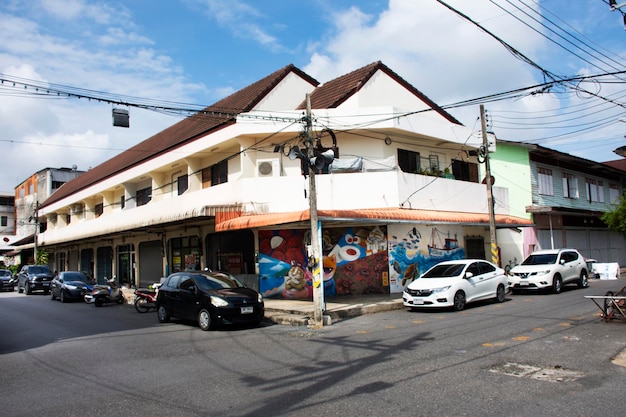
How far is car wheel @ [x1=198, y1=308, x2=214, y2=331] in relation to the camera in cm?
1271

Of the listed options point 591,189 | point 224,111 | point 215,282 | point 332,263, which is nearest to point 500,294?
point 332,263

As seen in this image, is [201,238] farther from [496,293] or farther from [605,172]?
[605,172]

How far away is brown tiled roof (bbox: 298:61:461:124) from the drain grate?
13.7 meters

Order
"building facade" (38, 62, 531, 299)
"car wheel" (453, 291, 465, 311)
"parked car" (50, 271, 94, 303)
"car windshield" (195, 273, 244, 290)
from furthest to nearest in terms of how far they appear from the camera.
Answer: "parked car" (50, 271, 94, 303) → "building facade" (38, 62, 531, 299) → "car wheel" (453, 291, 465, 311) → "car windshield" (195, 273, 244, 290)

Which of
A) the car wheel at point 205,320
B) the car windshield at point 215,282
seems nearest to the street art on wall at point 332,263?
the car windshield at point 215,282

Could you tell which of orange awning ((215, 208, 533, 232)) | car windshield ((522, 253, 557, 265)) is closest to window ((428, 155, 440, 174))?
orange awning ((215, 208, 533, 232))

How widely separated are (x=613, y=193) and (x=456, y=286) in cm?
3116

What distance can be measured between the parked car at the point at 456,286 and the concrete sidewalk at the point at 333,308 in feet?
3.31

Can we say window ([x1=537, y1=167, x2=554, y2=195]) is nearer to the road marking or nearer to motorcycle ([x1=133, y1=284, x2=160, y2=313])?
the road marking

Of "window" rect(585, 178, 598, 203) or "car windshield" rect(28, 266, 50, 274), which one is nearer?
"car windshield" rect(28, 266, 50, 274)

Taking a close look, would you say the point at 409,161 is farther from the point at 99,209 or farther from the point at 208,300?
the point at 99,209

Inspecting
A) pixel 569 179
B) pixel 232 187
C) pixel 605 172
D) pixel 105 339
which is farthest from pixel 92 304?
pixel 605 172

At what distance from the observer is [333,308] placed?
592 inches

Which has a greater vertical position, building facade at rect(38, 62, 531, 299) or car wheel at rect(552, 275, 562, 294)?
building facade at rect(38, 62, 531, 299)
